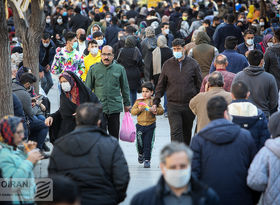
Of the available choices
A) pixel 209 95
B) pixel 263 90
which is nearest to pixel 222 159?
pixel 209 95

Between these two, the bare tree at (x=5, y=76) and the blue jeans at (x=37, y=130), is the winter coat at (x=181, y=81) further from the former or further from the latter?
the bare tree at (x=5, y=76)

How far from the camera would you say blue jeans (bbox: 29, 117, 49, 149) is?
10.3 metres

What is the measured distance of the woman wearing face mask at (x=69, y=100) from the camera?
8.54m

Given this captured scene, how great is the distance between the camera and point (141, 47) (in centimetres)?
1553

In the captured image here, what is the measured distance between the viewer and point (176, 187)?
4449 mm

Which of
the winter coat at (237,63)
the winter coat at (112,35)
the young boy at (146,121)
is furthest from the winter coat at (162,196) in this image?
the winter coat at (112,35)

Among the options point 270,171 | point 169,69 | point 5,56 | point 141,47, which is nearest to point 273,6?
point 141,47

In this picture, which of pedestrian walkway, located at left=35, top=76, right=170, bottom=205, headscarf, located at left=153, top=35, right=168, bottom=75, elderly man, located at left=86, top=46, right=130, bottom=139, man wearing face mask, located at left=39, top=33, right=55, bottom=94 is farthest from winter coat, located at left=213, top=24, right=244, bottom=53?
elderly man, located at left=86, top=46, right=130, bottom=139

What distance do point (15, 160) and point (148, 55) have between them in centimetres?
957

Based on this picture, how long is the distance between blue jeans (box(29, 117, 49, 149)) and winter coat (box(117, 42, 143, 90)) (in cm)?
407

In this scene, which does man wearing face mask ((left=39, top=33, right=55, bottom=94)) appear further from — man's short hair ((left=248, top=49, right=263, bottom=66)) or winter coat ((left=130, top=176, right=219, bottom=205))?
winter coat ((left=130, top=176, right=219, bottom=205))

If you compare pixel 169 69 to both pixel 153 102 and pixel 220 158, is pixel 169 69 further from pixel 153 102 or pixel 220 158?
pixel 220 158

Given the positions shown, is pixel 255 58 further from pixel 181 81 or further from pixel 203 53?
pixel 203 53

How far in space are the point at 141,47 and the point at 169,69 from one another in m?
5.85
